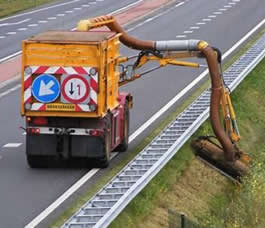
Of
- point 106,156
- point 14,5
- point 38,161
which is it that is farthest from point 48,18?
point 106,156

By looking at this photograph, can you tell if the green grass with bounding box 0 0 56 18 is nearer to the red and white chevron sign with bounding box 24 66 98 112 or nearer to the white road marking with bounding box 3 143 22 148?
the white road marking with bounding box 3 143 22 148

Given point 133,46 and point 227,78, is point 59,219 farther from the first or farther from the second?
point 227,78

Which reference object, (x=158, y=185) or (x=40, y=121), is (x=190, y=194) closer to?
(x=158, y=185)

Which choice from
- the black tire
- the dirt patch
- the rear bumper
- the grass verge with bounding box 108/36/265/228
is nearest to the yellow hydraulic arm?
the dirt patch

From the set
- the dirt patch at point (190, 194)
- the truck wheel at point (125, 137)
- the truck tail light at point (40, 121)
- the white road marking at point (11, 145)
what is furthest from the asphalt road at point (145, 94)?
the truck wheel at point (125, 137)

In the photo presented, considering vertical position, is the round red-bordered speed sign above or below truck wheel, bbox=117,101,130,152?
above

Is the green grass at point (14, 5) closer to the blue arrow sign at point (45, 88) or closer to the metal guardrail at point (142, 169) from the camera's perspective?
the metal guardrail at point (142, 169)

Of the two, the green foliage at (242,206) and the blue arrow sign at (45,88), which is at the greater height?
the blue arrow sign at (45,88)

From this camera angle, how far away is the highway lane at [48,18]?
4907cm

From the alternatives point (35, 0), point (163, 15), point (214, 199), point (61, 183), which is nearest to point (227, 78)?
point (214, 199)

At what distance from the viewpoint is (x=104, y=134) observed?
70.6 ft

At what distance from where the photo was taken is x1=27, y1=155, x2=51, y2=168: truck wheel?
71.3 ft

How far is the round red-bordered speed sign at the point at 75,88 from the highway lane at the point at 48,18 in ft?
72.9

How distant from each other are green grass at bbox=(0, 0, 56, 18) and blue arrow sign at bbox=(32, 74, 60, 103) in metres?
38.1
